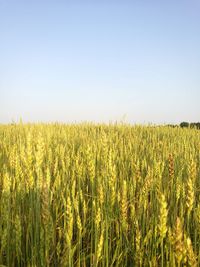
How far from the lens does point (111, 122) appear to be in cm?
886

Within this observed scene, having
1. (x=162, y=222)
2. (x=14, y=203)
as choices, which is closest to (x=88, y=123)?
(x=14, y=203)

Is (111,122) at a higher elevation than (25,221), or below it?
higher

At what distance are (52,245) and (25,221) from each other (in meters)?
0.31

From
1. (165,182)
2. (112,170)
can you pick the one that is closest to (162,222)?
(112,170)

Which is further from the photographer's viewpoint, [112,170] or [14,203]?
[14,203]

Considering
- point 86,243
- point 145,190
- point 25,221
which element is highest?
point 145,190

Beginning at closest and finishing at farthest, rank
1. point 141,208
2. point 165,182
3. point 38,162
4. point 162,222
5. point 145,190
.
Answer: point 162,222
point 38,162
point 145,190
point 141,208
point 165,182

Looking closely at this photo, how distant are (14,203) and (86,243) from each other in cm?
47

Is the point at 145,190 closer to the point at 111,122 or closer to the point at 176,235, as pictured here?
the point at 176,235

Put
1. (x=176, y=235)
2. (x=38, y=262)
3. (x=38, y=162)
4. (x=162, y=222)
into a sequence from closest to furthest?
(x=176, y=235) → (x=162, y=222) → (x=38, y=162) → (x=38, y=262)

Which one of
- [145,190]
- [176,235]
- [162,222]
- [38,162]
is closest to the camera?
[176,235]

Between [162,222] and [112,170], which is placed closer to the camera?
[162,222]

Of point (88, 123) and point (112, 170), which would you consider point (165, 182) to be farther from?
point (88, 123)

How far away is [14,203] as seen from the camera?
1.92 metres
